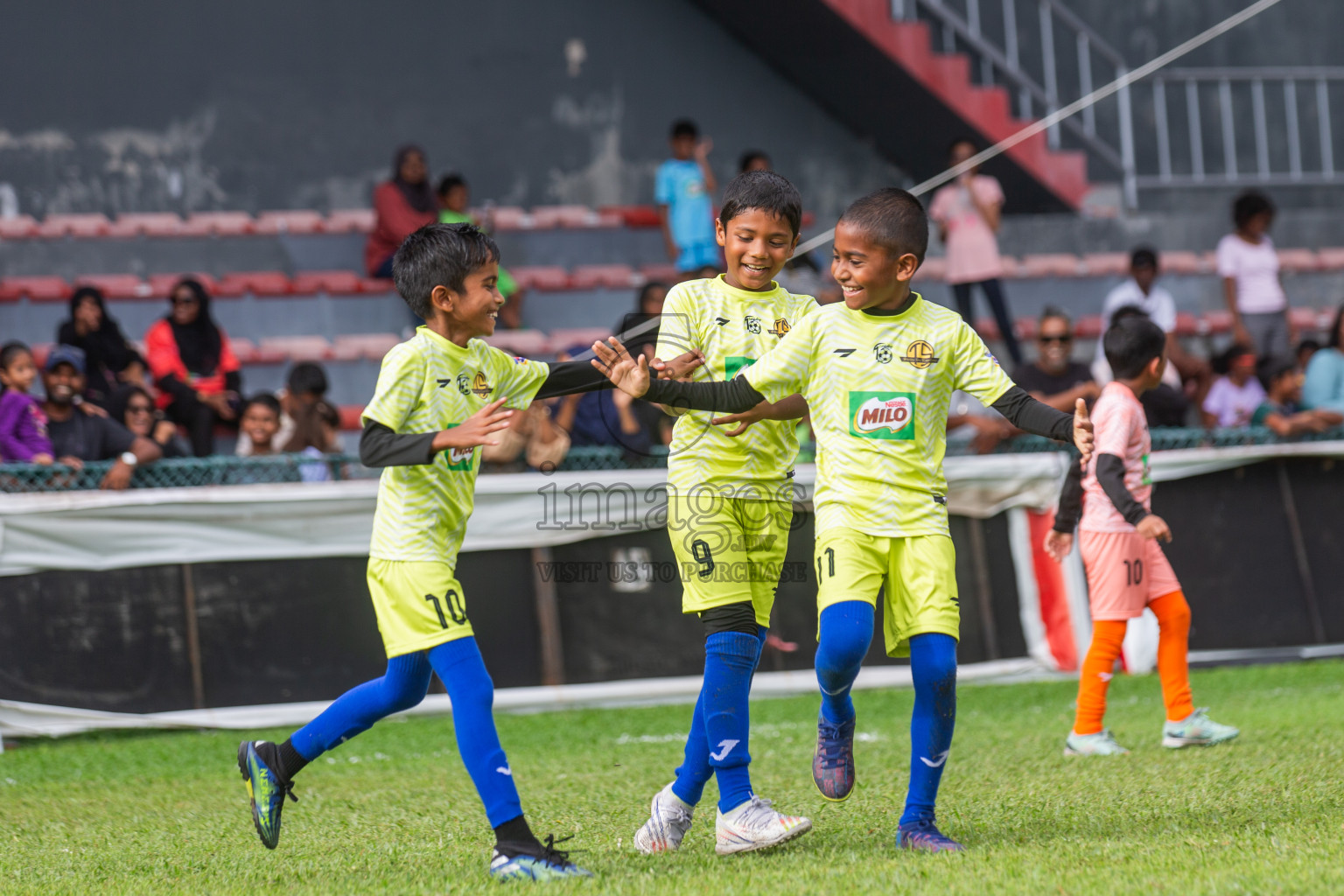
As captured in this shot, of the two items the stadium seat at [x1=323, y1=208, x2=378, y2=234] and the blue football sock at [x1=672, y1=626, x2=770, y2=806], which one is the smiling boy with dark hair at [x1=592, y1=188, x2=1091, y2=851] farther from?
the stadium seat at [x1=323, y1=208, x2=378, y2=234]

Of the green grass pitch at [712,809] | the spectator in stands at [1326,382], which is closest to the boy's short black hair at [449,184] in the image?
the green grass pitch at [712,809]

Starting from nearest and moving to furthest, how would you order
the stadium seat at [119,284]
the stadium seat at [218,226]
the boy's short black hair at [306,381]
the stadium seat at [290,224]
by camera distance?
1. the boy's short black hair at [306,381]
2. the stadium seat at [119,284]
3. the stadium seat at [218,226]
4. the stadium seat at [290,224]

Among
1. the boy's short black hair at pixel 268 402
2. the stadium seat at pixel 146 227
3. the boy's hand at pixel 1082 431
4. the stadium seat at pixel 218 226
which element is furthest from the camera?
the stadium seat at pixel 218 226

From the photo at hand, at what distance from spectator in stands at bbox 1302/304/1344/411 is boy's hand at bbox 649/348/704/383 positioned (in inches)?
288

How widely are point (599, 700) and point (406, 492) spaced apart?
4.53 meters

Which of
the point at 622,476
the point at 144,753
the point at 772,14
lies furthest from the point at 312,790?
the point at 772,14

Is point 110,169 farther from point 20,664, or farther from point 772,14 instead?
point 20,664

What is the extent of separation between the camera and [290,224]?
1321 centimetres

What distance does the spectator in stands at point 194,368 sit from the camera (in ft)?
31.4

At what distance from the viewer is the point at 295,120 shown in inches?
589

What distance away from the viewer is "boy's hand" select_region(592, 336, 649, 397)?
4.07 meters

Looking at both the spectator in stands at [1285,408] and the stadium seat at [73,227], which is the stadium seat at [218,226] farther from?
the spectator in stands at [1285,408]

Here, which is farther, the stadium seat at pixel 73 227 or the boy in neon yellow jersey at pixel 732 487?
the stadium seat at pixel 73 227

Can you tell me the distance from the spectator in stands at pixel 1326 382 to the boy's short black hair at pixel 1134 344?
15.8 feet
